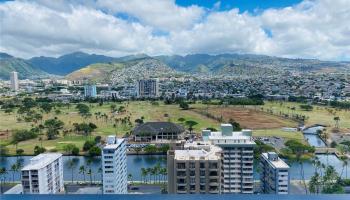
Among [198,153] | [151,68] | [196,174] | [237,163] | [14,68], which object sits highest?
[14,68]

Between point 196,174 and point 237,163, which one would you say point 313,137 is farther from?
point 196,174

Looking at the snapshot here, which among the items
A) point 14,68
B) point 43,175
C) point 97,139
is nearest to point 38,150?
point 97,139

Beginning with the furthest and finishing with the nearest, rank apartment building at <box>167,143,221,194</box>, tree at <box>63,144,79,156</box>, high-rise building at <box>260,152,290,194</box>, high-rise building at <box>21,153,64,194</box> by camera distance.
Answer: tree at <box>63,144,79,156</box> < high-rise building at <box>21,153,64,194</box> < high-rise building at <box>260,152,290,194</box> < apartment building at <box>167,143,221,194</box>

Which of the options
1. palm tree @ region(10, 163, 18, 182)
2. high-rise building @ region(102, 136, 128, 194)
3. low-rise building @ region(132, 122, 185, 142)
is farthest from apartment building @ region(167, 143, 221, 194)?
low-rise building @ region(132, 122, 185, 142)

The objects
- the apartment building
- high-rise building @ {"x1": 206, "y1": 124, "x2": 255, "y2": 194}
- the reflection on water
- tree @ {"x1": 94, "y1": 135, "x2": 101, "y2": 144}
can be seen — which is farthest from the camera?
the reflection on water

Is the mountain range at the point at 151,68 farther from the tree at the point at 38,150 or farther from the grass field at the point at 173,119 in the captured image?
the tree at the point at 38,150

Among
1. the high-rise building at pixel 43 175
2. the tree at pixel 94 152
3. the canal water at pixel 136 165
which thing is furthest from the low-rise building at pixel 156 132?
the high-rise building at pixel 43 175

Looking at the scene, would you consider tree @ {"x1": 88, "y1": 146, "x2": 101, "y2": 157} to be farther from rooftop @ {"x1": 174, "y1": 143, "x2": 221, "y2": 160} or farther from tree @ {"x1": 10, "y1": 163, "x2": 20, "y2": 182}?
rooftop @ {"x1": 174, "y1": 143, "x2": 221, "y2": 160}
